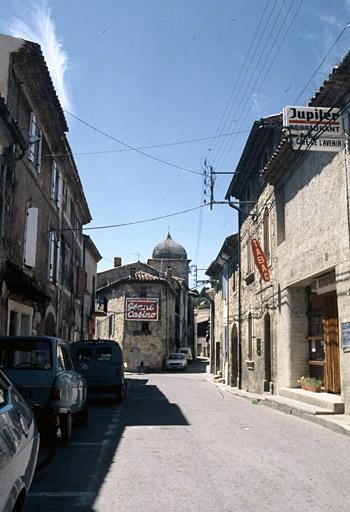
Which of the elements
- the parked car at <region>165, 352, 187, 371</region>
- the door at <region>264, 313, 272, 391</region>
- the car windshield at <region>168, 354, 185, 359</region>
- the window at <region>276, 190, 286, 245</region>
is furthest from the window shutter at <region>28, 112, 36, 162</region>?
the car windshield at <region>168, 354, 185, 359</region>

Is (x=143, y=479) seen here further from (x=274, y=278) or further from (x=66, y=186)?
(x=66, y=186)

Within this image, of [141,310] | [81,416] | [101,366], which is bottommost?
[81,416]

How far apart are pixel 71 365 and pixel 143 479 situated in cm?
432

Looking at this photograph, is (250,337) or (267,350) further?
(250,337)

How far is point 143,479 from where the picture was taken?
20.5ft

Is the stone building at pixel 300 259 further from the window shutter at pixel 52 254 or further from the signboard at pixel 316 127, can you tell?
the window shutter at pixel 52 254

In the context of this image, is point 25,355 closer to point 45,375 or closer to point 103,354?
point 45,375

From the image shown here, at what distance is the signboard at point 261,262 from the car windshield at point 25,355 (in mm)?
10821

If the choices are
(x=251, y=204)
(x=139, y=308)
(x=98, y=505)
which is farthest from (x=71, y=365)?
(x=139, y=308)

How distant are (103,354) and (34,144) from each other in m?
6.92

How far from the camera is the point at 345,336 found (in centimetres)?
1165

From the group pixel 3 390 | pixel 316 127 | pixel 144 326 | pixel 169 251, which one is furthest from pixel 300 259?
pixel 169 251

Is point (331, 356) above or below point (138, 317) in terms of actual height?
below

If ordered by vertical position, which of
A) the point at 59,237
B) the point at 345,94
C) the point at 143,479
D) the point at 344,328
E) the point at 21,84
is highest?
the point at 21,84
